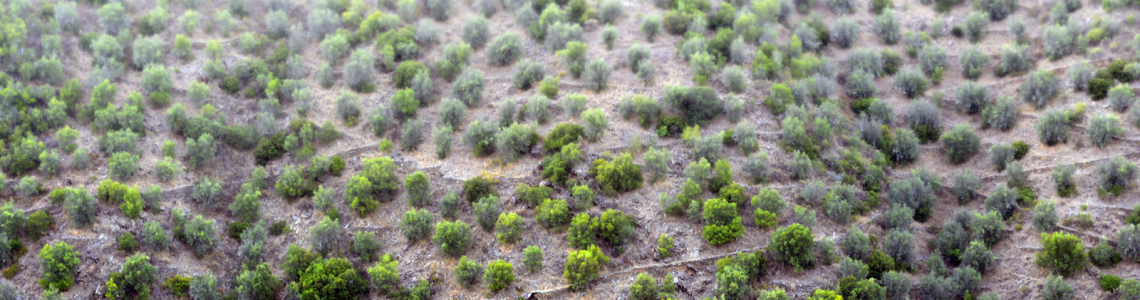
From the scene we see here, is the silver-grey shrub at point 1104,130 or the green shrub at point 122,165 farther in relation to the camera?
the silver-grey shrub at point 1104,130

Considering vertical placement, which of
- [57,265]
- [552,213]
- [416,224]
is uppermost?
[57,265]

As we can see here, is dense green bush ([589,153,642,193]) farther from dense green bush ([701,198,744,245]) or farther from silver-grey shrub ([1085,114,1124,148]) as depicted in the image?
silver-grey shrub ([1085,114,1124,148])

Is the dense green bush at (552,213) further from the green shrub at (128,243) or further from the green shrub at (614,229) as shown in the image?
the green shrub at (128,243)

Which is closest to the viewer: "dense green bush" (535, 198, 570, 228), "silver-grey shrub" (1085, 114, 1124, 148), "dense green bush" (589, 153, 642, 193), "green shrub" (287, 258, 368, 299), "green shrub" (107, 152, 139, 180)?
"green shrub" (287, 258, 368, 299)

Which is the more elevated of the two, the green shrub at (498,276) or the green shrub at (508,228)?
the green shrub at (508,228)

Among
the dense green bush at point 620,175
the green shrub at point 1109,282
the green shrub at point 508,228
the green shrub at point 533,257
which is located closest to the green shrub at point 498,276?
the green shrub at point 533,257

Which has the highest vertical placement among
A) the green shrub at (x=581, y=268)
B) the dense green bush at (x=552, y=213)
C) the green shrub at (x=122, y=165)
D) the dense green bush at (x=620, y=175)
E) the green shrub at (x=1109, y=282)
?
the green shrub at (x=122, y=165)

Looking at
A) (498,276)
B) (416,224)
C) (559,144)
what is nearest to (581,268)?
(498,276)

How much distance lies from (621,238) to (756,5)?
1749 cm

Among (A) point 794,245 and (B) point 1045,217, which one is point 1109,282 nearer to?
(B) point 1045,217

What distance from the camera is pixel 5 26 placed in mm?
36094

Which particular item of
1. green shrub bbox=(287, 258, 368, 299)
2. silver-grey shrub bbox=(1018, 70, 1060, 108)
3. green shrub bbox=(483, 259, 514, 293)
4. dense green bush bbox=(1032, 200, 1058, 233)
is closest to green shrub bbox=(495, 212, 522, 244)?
green shrub bbox=(483, 259, 514, 293)

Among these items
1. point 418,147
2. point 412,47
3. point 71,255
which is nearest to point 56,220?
point 71,255

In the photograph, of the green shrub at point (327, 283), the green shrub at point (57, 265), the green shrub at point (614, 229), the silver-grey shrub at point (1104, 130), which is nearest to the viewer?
the green shrub at point (57, 265)
